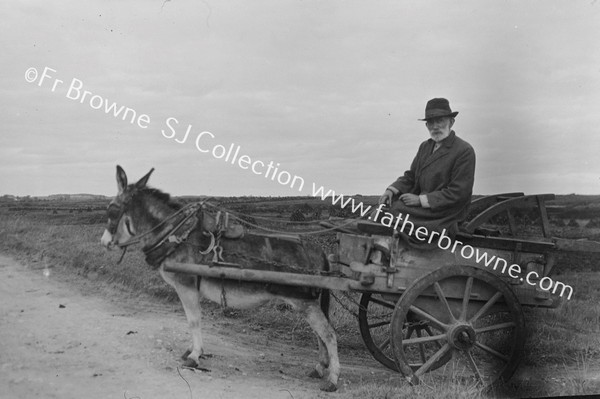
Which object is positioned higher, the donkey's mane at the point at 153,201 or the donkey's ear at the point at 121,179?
the donkey's ear at the point at 121,179

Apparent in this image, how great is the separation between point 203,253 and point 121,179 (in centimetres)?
115

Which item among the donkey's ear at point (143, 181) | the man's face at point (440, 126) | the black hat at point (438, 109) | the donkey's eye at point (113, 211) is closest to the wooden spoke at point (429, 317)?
the man's face at point (440, 126)

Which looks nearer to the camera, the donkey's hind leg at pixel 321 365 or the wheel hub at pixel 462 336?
the wheel hub at pixel 462 336

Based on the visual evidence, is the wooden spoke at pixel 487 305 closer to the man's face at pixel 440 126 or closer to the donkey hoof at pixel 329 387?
the donkey hoof at pixel 329 387

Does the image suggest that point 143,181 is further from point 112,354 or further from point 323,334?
point 323,334

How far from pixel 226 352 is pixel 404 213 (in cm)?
266

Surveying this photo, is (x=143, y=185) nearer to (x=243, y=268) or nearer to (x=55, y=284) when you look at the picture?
(x=243, y=268)

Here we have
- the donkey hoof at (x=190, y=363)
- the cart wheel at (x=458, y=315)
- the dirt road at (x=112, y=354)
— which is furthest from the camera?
the donkey hoof at (x=190, y=363)

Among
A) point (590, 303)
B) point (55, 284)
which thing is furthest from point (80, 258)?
point (590, 303)

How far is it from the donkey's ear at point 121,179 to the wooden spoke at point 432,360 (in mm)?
3474

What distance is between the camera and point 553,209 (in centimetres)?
571

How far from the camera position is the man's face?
5137 millimetres

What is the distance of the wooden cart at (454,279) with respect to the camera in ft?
16.0

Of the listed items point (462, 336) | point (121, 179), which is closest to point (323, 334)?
point (462, 336)
